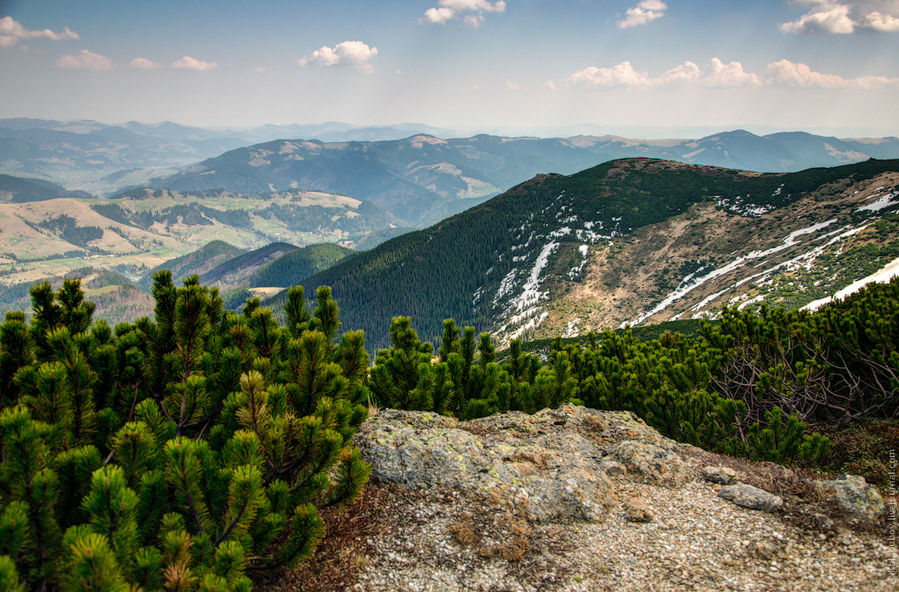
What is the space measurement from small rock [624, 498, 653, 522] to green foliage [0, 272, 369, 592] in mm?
5451

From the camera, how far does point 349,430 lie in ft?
22.7

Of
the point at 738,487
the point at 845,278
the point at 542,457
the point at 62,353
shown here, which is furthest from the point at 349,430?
the point at 845,278

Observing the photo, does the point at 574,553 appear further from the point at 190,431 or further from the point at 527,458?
the point at 190,431

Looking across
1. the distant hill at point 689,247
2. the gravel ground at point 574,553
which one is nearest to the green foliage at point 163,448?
the gravel ground at point 574,553

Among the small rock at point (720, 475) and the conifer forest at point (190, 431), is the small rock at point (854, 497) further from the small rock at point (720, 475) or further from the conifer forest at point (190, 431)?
the conifer forest at point (190, 431)

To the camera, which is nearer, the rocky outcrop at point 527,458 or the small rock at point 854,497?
the small rock at point 854,497

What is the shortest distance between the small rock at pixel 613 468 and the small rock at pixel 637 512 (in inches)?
42.6

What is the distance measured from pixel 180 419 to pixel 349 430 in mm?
2333

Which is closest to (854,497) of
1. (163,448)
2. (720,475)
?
(720,475)

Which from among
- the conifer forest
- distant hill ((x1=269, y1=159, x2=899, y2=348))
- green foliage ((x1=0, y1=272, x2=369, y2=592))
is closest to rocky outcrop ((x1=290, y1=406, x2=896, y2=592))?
the conifer forest

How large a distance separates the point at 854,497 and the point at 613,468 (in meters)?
4.15

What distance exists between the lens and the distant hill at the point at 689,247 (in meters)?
95.7

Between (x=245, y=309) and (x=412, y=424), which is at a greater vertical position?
(x=245, y=309)

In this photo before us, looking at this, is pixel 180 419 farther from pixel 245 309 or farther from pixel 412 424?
pixel 412 424
